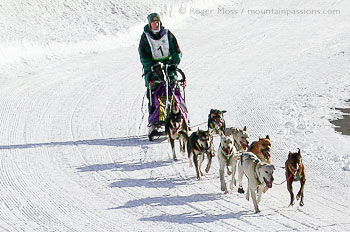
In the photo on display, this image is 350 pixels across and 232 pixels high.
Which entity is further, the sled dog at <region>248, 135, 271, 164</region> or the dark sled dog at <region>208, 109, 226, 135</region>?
the dark sled dog at <region>208, 109, 226, 135</region>

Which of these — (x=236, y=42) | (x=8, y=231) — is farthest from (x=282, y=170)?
(x=236, y=42)

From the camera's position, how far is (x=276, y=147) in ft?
39.2

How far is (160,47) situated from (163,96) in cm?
91

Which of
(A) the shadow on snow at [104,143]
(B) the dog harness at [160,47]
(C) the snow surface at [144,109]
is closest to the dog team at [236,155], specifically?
(C) the snow surface at [144,109]

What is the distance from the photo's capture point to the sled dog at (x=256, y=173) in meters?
8.70

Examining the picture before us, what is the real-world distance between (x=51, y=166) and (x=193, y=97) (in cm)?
480

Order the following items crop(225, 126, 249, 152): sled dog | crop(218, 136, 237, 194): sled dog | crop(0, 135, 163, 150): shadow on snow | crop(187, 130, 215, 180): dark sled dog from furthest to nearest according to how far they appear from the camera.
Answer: crop(0, 135, 163, 150): shadow on snow, crop(225, 126, 249, 152): sled dog, crop(187, 130, 215, 180): dark sled dog, crop(218, 136, 237, 194): sled dog

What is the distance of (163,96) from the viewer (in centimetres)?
1243

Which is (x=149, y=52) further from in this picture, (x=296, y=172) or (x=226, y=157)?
(x=296, y=172)

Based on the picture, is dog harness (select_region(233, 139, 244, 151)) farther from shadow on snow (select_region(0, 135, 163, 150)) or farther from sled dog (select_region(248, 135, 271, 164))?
shadow on snow (select_region(0, 135, 163, 150))

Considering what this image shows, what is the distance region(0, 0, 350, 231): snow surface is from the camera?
9.25 metres

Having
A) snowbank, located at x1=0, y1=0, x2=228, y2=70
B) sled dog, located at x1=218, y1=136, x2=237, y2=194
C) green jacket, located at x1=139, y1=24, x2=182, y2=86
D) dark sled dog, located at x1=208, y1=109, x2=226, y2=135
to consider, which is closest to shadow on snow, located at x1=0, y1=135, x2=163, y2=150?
green jacket, located at x1=139, y1=24, x2=182, y2=86

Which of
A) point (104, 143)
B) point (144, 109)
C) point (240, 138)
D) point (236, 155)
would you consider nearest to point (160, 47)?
point (104, 143)

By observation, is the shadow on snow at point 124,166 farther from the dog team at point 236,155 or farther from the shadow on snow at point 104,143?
the shadow on snow at point 104,143
